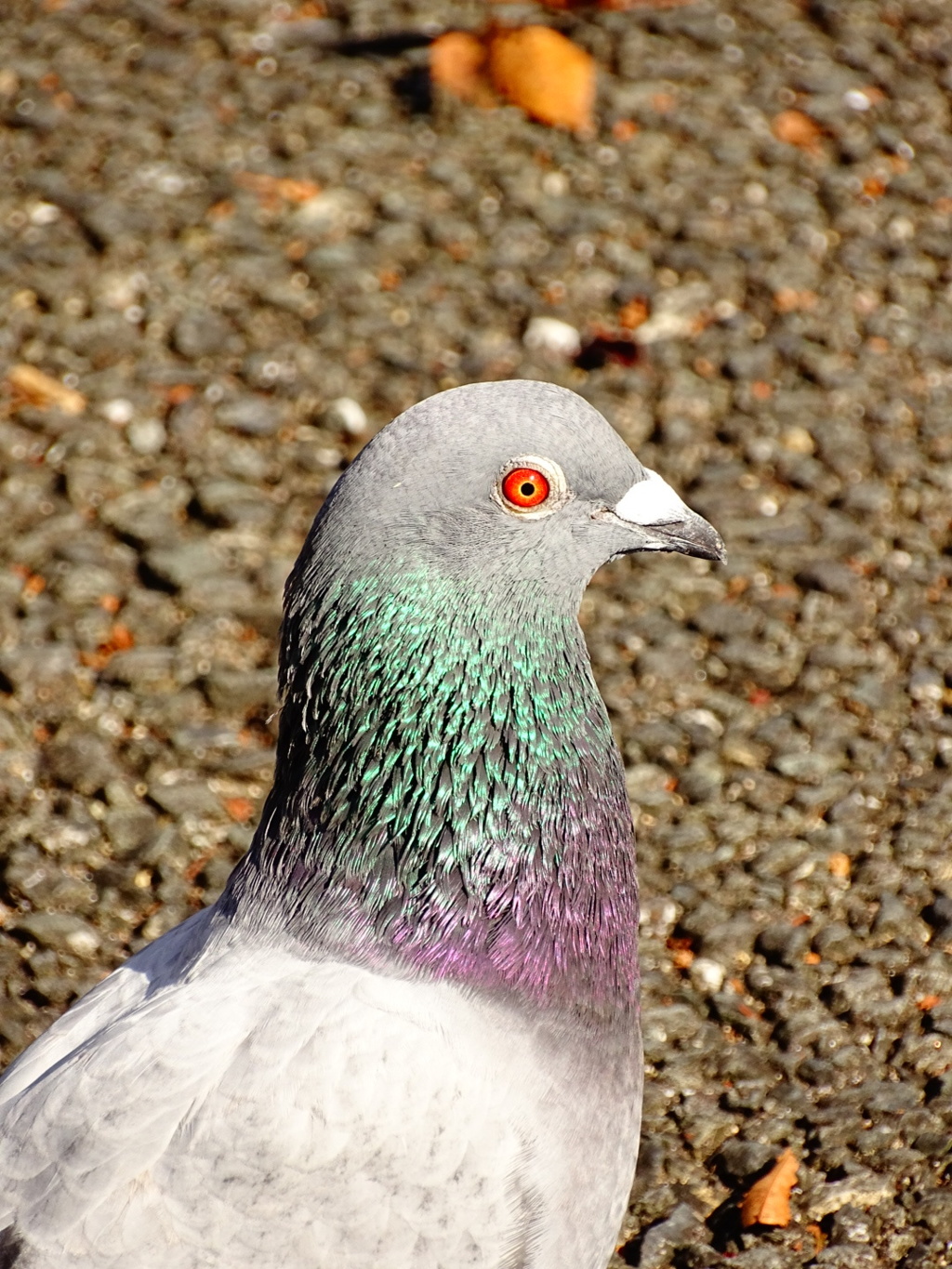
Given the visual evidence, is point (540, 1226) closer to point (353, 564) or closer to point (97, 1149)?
point (97, 1149)

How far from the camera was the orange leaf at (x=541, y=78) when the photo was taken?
642 cm

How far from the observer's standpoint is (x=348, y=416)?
538 centimetres

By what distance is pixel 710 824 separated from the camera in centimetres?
429

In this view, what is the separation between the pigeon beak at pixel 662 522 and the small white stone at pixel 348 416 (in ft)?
8.22

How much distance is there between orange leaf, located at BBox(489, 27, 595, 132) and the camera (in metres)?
6.42

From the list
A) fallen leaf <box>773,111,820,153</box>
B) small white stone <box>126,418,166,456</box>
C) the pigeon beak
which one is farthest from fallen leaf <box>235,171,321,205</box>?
the pigeon beak

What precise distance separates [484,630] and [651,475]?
19.6 inches

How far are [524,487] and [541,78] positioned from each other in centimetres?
422

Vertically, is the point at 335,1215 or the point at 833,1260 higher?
the point at 335,1215

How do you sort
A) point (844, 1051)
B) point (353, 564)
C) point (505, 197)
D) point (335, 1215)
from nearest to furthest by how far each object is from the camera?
point (335, 1215)
point (353, 564)
point (844, 1051)
point (505, 197)

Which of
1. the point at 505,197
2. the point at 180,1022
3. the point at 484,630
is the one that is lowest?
the point at 505,197

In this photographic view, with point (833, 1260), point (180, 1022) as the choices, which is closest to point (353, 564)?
point (180, 1022)

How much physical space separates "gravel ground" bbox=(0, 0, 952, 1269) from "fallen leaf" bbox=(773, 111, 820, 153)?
0.02 m

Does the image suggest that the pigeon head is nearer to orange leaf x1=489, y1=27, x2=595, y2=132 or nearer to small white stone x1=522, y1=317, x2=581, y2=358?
small white stone x1=522, y1=317, x2=581, y2=358
